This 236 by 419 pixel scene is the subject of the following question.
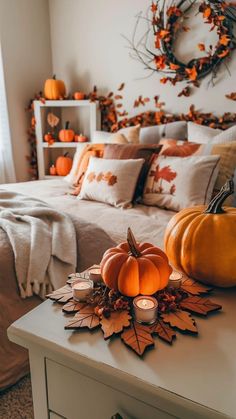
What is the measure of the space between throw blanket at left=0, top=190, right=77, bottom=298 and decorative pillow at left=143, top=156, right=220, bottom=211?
Answer: 2.16 feet

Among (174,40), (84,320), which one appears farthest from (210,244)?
(174,40)

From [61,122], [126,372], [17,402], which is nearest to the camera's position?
[126,372]

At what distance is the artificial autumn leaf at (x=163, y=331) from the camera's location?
1.88ft

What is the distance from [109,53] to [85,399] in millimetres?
2844

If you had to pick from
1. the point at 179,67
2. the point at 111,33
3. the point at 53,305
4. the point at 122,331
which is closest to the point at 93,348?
the point at 122,331

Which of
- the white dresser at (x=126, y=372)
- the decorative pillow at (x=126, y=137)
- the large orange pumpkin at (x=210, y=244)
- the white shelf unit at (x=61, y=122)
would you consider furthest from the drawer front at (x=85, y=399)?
the white shelf unit at (x=61, y=122)

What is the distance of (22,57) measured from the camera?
286 centimetres

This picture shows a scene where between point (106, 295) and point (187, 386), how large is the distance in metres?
0.26

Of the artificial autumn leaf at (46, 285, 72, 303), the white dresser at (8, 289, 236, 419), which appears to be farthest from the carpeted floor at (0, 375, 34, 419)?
the artificial autumn leaf at (46, 285, 72, 303)

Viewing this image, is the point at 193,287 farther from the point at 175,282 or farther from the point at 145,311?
the point at 145,311

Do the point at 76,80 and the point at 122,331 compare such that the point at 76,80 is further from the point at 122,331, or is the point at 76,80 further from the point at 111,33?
the point at 122,331

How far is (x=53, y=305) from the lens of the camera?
2.26 ft

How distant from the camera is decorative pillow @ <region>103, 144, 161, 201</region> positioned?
188 cm

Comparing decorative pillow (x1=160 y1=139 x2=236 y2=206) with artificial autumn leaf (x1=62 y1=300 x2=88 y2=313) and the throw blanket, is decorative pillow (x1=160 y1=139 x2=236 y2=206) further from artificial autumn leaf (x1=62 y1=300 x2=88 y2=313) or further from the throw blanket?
artificial autumn leaf (x1=62 y1=300 x2=88 y2=313)
